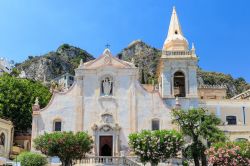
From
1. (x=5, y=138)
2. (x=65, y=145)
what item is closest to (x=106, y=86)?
(x=65, y=145)

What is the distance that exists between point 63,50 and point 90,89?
81806 mm

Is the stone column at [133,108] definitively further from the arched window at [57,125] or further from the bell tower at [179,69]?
the arched window at [57,125]

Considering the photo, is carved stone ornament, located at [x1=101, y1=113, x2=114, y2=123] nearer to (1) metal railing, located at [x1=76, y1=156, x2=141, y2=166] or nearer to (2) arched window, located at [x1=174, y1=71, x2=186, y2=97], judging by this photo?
(1) metal railing, located at [x1=76, y1=156, x2=141, y2=166]

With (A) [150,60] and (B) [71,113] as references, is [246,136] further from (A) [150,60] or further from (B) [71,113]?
(A) [150,60]

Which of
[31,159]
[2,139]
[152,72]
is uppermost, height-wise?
[152,72]

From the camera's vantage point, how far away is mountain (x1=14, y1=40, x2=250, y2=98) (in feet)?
327

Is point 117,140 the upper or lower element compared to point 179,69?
lower

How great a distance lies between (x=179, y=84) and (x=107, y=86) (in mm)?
8059

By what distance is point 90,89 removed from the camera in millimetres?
41844

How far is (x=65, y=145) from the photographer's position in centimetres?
3353

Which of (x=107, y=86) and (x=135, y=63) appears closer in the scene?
(x=107, y=86)

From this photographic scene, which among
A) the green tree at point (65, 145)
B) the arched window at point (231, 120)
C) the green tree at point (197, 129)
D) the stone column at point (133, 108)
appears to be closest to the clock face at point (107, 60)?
the stone column at point (133, 108)

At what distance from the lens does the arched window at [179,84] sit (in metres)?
43.9

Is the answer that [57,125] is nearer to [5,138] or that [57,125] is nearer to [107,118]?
[107,118]
